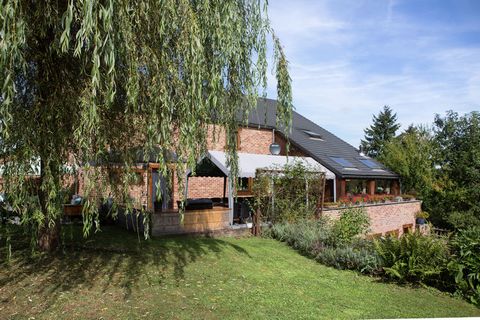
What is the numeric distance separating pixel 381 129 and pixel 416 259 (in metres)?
59.4

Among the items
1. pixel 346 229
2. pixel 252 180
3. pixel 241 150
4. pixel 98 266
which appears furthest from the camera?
pixel 241 150

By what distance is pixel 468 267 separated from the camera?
9.23m

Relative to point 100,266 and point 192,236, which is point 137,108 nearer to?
point 100,266

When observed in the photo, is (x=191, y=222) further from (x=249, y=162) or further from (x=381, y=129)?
(x=381, y=129)

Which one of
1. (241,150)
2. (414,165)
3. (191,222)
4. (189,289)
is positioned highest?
(241,150)

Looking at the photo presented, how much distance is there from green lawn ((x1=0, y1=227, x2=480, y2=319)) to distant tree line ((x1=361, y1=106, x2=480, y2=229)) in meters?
18.7

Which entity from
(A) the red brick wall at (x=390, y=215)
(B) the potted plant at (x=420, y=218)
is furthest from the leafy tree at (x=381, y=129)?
(A) the red brick wall at (x=390, y=215)

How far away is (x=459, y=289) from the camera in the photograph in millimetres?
9344

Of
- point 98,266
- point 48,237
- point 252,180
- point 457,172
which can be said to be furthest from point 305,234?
point 457,172

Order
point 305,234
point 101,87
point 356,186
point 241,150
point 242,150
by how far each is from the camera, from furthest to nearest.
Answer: point 356,186
point 242,150
point 241,150
point 305,234
point 101,87

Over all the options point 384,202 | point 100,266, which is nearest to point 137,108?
point 100,266

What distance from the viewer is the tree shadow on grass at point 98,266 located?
7.40 m

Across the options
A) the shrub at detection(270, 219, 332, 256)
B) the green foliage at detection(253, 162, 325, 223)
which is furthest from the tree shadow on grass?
the green foliage at detection(253, 162, 325, 223)

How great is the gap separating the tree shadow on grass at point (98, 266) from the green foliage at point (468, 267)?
18.2ft
